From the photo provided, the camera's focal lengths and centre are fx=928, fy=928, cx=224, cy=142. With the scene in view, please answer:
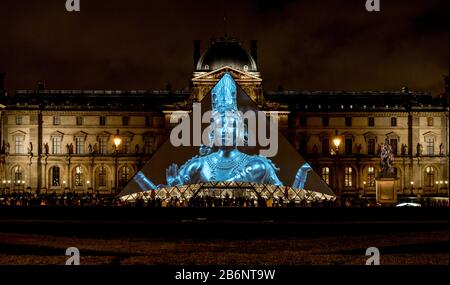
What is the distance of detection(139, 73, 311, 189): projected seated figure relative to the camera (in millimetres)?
46500

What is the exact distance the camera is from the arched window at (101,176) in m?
85.6

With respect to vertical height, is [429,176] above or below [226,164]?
below

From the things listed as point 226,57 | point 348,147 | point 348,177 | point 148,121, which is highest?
point 226,57

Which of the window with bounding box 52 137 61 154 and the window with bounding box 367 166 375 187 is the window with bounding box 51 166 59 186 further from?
the window with bounding box 367 166 375 187

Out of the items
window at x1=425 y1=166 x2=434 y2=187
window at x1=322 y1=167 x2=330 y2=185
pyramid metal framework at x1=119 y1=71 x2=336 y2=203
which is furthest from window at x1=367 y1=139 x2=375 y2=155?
pyramid metal framework at x1=119 y1=71 x2=336 y2=203

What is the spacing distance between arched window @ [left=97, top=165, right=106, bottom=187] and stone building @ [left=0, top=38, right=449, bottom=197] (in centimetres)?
9

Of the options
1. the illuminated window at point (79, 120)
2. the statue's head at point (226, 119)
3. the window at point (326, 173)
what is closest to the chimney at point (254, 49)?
the window at point (326, 173)

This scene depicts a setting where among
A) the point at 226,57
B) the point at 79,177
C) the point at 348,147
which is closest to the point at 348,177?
the point at 348,147

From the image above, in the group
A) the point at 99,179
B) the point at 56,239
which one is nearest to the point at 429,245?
the point at 56,239

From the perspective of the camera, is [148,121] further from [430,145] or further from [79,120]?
[430,145]

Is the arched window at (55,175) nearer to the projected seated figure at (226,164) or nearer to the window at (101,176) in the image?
the window at (101,176)

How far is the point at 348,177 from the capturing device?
86875 mm

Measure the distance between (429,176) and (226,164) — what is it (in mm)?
44190
